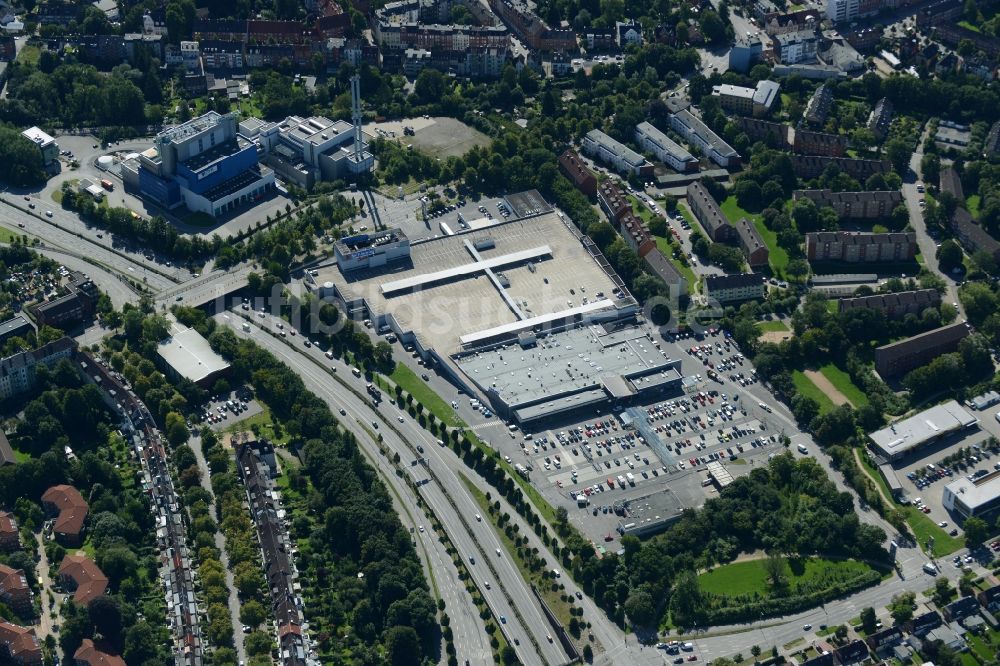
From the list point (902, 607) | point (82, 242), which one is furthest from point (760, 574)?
point (82, 242)

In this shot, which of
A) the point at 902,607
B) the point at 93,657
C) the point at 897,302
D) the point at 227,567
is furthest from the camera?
the point at 897,302

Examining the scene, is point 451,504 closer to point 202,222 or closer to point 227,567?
point 227,567

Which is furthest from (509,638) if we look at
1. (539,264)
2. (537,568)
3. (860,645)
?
(539,264)

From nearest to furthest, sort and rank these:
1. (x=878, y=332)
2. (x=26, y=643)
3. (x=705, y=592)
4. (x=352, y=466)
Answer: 1. (x=26, y=643)
2. (x=705, y=592)
3. (x=352, y=466)
4. (x=878, y=332)

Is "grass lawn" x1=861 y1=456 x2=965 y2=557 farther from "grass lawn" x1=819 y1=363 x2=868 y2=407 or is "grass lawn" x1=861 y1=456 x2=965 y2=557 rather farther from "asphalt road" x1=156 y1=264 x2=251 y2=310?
"asphalt road" x1=156 y1=264 x2=251 y2=310

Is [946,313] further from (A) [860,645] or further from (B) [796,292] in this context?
(A) [860,645]

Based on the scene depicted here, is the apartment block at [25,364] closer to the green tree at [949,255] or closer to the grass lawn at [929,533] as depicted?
the grass lawn at [929,533]

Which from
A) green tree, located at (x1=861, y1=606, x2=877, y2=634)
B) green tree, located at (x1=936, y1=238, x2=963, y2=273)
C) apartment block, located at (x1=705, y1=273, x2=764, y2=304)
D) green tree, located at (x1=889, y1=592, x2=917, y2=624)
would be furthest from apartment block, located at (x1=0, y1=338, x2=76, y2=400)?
green tree, located at (x1=936, y1=238, x2=963, y2=273)
